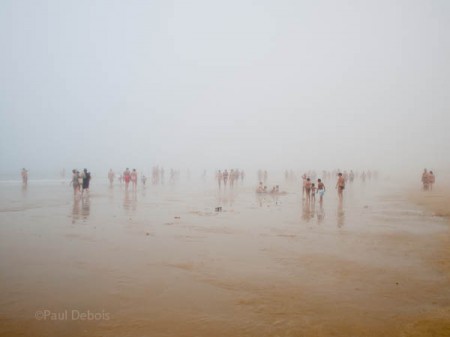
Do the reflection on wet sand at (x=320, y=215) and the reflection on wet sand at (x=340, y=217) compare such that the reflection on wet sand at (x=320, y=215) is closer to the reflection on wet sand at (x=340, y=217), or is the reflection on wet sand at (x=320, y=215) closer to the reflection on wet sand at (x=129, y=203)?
the reflection on wet sand at (x=340, y=217)

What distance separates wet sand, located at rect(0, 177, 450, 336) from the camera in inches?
202

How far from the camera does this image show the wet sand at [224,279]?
5.12 meters

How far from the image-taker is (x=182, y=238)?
1125 cm

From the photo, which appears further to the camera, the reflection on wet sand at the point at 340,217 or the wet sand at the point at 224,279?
the reflection on wet sand at the point at 340,217

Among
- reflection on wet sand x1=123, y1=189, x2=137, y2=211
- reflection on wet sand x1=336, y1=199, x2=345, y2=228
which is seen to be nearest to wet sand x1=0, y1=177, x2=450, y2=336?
reflection on wet sand x1=336, y1=199, x2=345, y2=228

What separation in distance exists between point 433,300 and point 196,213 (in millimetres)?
12833

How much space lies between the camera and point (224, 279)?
7164 mm

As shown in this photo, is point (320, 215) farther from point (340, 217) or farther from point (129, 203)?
point (129, 203)

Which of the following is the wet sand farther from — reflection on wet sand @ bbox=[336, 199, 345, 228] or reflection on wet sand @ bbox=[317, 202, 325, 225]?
reflection on wet sand @ bbox=[317, 202, 325, 225]

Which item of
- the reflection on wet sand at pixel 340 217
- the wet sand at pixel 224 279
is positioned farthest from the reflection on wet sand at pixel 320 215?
the wet sand at pixel 224 279

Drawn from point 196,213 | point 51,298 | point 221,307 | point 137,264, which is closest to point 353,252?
point 221,307

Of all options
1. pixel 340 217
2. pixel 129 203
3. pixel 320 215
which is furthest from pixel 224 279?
pixel 129 203

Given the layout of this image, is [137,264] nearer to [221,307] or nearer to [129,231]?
[221,307]

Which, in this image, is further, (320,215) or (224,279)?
(320,215)
